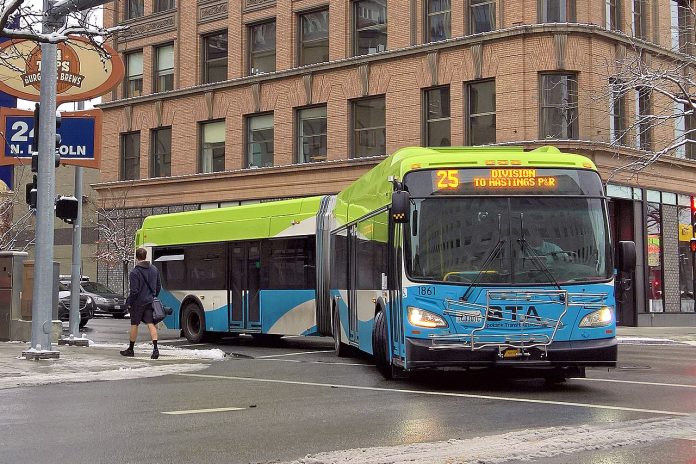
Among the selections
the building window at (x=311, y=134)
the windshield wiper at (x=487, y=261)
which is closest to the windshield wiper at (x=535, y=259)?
the windshield wiper at (x=487, y=261)

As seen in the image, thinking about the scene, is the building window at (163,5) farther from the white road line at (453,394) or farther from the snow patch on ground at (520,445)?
the snow patch on ground at (520,445)

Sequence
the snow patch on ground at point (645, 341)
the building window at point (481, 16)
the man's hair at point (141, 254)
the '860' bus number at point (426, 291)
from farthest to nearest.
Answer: the building window at point (481, 16)
the snow patch on ground at point (645, 341)
the man's hair at point (141, 254)
the '860' bus number at point (426, 291)

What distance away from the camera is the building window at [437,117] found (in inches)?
1384

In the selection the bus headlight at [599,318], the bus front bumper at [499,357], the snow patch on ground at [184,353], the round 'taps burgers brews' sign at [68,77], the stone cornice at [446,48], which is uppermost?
the stone cornice at [446,48]

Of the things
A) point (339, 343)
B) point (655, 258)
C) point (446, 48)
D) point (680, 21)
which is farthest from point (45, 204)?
point (680, 21)

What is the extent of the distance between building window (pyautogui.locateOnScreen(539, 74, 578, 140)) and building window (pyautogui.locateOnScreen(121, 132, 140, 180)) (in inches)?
822


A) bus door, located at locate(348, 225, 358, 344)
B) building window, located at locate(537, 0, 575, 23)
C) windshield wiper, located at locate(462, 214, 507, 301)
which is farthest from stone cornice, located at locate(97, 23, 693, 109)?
windshield wiper, located at locate(462, 214, 507, 301)

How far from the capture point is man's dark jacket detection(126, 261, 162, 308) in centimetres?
1661

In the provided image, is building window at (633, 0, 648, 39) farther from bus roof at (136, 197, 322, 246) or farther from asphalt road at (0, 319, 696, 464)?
asphalt road at (0, 319, 696, 464)

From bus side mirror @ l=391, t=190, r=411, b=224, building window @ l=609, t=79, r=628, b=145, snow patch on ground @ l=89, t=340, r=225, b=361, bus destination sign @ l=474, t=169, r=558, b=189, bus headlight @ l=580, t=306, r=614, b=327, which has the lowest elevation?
snow patch on ground @ l=89, t=340, r=225, b=361

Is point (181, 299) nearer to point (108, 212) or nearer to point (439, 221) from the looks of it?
point (439, 221)

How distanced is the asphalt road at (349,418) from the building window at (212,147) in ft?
94.0

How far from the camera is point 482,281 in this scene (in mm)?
11547

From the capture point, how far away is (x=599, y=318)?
11.8 meters
